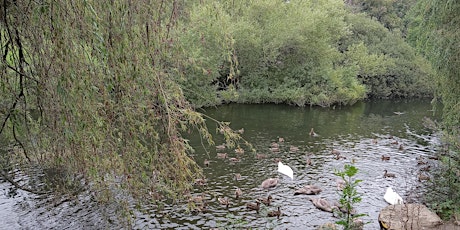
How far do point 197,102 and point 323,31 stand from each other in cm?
1016

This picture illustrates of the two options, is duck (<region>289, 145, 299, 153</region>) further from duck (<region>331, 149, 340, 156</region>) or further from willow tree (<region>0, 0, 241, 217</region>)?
willow tree (<region>0, 0, 241, 217</region>)

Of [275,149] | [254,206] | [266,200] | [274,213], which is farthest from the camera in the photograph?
[275,149]

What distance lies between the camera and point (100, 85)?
10.8 ft

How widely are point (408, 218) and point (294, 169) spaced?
16.4 feet

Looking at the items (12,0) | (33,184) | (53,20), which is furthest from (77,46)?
(33,184)

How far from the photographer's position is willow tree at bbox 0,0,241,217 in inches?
118

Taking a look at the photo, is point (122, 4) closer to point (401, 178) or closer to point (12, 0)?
point (12, 0)

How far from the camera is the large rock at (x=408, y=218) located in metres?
8.12

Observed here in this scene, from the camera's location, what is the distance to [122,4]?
123 inches

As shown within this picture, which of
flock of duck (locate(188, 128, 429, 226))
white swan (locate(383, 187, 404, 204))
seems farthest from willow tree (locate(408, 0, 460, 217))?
flock of duck (locate(188, 128, 429, 226))

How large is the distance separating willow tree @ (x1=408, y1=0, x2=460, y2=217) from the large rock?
638 mm

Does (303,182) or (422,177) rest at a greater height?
(303,182)

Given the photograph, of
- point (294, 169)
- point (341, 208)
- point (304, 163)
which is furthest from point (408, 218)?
point (304, 163)

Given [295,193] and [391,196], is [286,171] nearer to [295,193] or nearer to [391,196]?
[295,193]
